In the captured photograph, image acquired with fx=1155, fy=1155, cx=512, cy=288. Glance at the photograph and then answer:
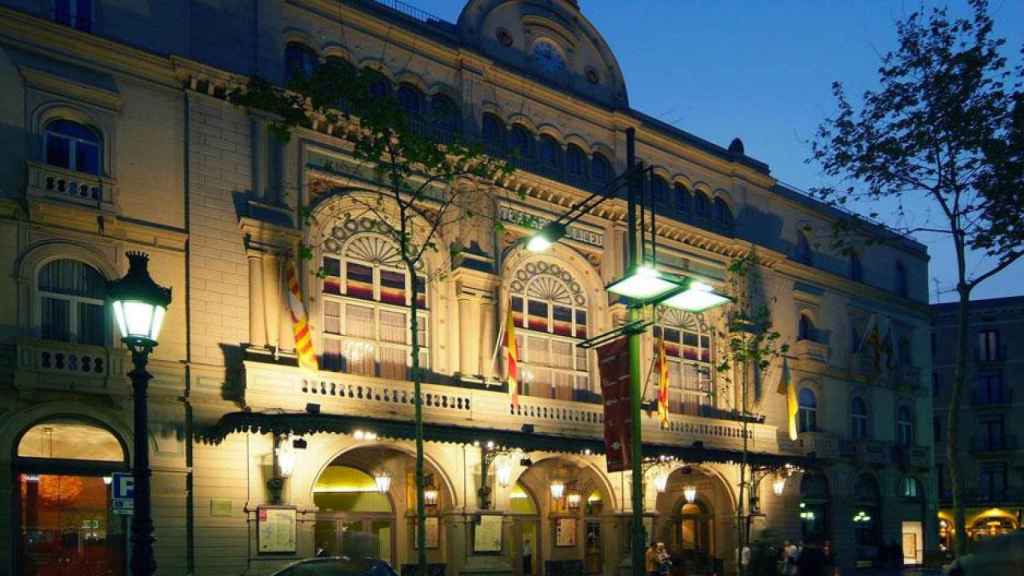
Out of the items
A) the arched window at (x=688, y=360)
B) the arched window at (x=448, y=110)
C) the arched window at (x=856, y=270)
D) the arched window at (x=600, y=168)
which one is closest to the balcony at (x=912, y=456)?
the arched window at (x=856, y=270)

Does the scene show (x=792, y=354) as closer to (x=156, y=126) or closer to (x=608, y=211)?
(x=608, y=211)

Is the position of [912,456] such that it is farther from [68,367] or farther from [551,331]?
[68,367]

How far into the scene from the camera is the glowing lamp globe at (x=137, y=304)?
12.0 meters

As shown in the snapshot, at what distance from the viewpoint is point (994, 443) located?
65.5 m

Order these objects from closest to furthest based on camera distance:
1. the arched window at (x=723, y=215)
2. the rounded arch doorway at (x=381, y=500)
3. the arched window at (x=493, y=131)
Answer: the rounded arch doorway at (x=381, y=500)
the arched window at (x=493, y=131)
the arched window at (x=723, y=215)

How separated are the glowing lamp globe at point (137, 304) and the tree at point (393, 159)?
824 centimetres

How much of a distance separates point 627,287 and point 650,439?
19249mm

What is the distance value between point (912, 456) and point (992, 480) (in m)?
22.5

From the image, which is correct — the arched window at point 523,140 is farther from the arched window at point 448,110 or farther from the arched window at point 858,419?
the arched window at point 858,419

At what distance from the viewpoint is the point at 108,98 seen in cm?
2322

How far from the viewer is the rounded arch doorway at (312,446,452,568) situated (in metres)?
27.6

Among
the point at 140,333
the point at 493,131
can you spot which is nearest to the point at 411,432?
the point at 493,131

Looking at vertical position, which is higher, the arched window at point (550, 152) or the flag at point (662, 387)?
the arched window at point (550, 152)

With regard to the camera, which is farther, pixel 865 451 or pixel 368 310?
pixel 865 451
